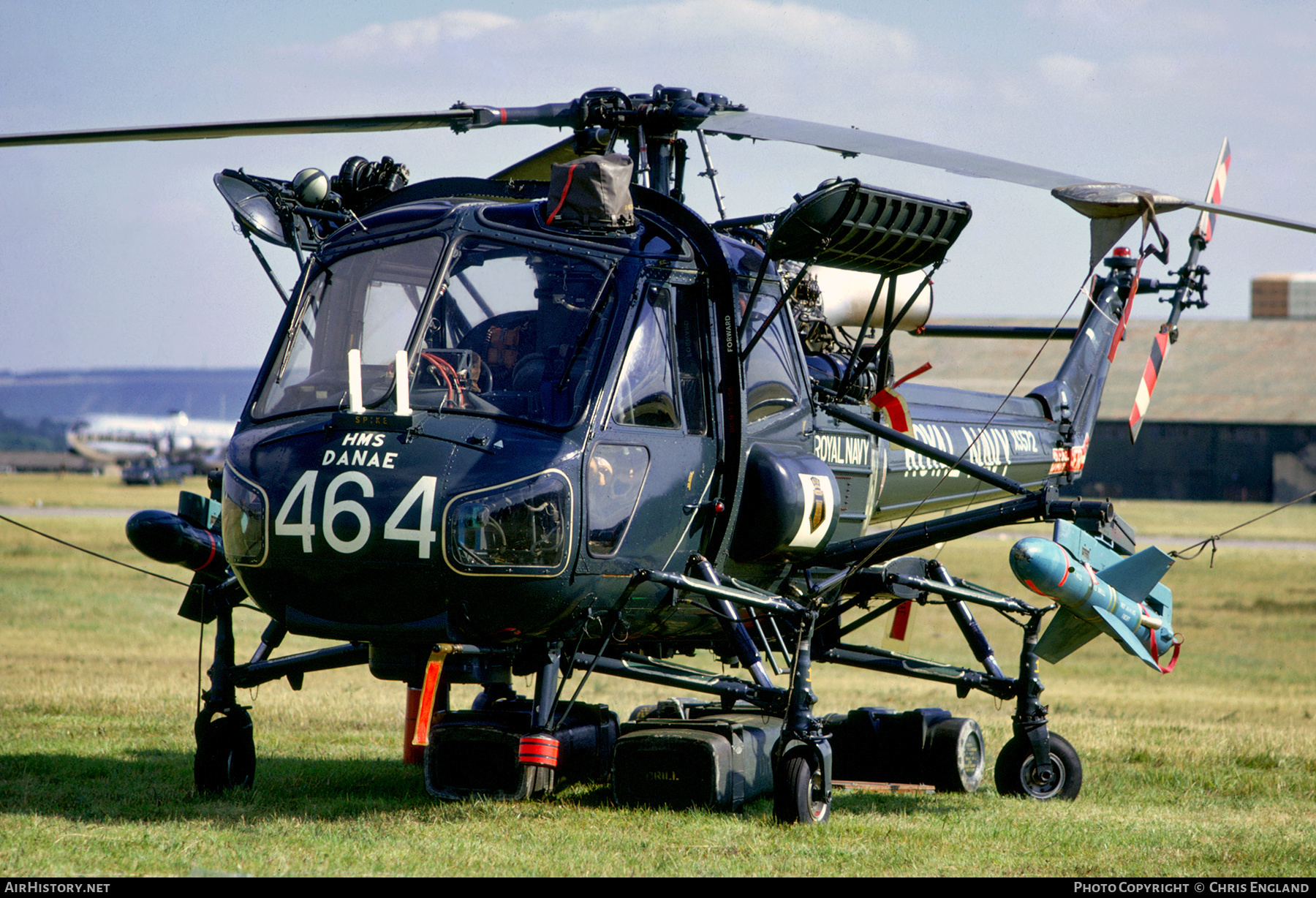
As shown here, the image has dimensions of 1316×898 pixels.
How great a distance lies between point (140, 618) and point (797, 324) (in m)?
14.7

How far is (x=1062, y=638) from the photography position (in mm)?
9125

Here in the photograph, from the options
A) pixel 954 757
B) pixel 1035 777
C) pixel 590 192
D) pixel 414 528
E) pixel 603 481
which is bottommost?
pixel 1035 777

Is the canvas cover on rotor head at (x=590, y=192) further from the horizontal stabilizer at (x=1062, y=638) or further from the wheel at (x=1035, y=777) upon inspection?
the wheel at (x=1035, y=777)

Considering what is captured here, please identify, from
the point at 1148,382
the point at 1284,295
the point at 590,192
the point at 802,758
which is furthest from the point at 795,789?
the point at 1284,295

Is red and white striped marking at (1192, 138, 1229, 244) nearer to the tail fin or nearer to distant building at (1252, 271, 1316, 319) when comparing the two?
the tail fin

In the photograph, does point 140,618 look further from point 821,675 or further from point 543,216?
point 543,216

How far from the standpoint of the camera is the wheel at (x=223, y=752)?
7.99 metres

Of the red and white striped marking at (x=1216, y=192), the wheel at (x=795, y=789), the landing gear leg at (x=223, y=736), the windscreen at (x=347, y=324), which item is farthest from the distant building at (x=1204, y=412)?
the wheel at (x=795, y=789)

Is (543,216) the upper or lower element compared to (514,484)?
upper

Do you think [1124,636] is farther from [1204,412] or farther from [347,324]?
[1204,412]

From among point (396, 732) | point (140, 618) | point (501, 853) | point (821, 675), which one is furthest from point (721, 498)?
point (140, 618)

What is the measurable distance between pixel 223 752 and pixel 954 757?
15.0 feet

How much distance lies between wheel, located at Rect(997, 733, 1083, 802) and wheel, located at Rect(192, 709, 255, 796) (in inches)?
191

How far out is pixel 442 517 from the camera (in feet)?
21.2
